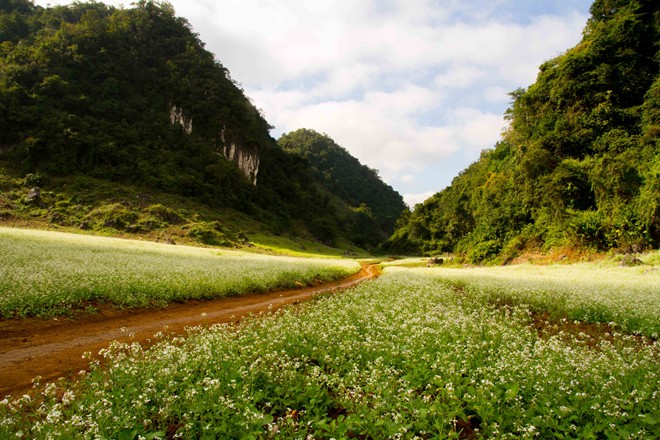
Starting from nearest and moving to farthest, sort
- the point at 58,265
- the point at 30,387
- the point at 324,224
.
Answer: the point at 30,387 < the point at 58,265 < the point at 324,224

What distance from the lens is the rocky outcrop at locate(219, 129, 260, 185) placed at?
119m

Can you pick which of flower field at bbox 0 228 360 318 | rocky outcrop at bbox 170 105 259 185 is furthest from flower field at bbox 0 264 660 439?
rocky outcrop at bbox 170 105 259 185

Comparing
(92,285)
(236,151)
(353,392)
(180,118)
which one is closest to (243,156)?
(236,151)

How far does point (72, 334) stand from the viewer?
34.4 ft

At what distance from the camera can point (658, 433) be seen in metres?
4.09

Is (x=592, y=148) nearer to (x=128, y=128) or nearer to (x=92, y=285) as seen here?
(x=92, y=285)

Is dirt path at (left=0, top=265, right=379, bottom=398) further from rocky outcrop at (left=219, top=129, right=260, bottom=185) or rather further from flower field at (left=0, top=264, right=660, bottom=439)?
rocky outcrop at (left=219, top=129, right=260, bottom=185)

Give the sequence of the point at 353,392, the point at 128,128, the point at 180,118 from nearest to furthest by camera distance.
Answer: the point at 353,392 < the point at 128,128 < the point at 180,118

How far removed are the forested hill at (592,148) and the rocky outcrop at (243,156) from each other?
90.5 metres

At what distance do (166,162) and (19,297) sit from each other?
298ft

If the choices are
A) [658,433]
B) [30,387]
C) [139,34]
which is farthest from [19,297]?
[139,34]

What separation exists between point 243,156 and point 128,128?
123 feet

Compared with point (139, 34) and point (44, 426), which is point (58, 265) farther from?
point (139, 34)

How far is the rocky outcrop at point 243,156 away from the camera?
4680 inches
